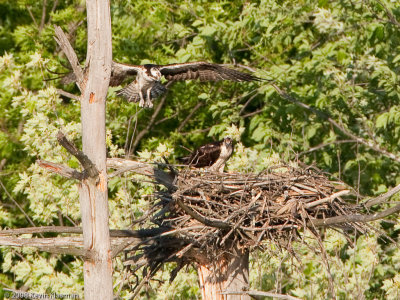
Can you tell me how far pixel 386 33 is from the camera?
32.3 feet

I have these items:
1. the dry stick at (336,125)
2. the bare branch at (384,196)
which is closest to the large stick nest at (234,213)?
the bare branch at (384,196)

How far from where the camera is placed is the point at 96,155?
5090mm

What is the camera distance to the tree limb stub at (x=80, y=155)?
4667mm

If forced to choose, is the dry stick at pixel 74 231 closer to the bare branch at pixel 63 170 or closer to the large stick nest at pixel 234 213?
the large stick nest at pixel 234 213

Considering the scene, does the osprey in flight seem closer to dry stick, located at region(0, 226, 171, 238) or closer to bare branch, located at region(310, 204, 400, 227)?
dry stick, located at region(0, 226, 171, 238)

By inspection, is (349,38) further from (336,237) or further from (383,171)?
(336,237)

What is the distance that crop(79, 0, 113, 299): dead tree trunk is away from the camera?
5.05 m

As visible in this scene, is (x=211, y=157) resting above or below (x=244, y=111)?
below

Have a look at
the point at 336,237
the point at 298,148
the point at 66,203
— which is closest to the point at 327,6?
the point at 298,148

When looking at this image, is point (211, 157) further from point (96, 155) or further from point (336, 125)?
point (96, 155)

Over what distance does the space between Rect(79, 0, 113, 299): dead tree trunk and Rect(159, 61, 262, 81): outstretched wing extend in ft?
11.6

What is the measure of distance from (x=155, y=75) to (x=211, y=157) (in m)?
1.03

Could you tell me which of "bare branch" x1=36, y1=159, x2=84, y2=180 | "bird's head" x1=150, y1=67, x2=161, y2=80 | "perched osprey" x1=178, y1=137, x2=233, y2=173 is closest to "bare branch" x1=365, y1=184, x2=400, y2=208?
"bare branch" x1=36, y1=159, x2=84, y2=180

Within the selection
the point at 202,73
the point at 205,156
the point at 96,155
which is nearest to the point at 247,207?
the point at 96,155
